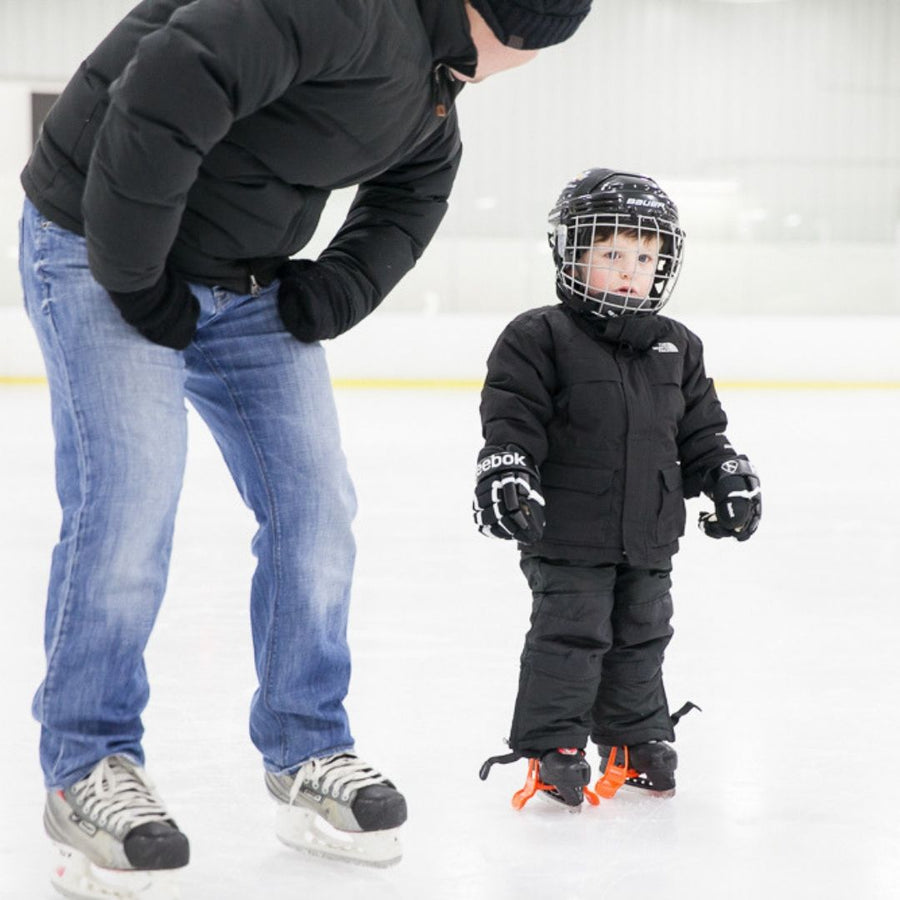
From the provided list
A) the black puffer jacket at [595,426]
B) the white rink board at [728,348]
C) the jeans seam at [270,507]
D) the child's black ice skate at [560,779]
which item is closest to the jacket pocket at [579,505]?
the black puffer jacket at [595,426]

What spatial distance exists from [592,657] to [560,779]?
0.15 metres

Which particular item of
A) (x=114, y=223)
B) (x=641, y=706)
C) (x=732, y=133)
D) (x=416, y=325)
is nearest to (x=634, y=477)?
(x=641, y=706)

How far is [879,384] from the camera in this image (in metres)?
8.67

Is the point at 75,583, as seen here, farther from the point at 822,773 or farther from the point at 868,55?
the point at 868,55

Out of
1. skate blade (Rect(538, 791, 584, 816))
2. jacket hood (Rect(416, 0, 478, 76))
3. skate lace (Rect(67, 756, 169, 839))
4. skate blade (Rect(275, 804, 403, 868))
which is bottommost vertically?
skate blade (Rect(275, 804, 403, 868))

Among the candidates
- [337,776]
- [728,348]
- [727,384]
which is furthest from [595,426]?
[728,348]

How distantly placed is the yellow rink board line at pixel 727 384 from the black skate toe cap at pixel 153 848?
6.89 metres

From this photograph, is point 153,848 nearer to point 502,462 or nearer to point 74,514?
point 74,514

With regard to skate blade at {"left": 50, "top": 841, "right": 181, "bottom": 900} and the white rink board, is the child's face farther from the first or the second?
the white rink board

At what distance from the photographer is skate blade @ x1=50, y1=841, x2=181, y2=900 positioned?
4.51 ft

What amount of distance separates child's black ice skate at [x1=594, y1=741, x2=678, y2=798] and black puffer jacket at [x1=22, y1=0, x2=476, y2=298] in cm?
67

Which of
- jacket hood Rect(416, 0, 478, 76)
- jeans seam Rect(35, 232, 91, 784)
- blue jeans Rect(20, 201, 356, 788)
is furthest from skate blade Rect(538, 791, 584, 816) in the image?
jacket hood Rect(416, 0, 478, 76)

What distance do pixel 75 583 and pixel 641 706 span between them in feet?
2.49

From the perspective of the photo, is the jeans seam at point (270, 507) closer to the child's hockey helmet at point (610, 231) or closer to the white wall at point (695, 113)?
the child's hockey helmet at point (610, 231)
